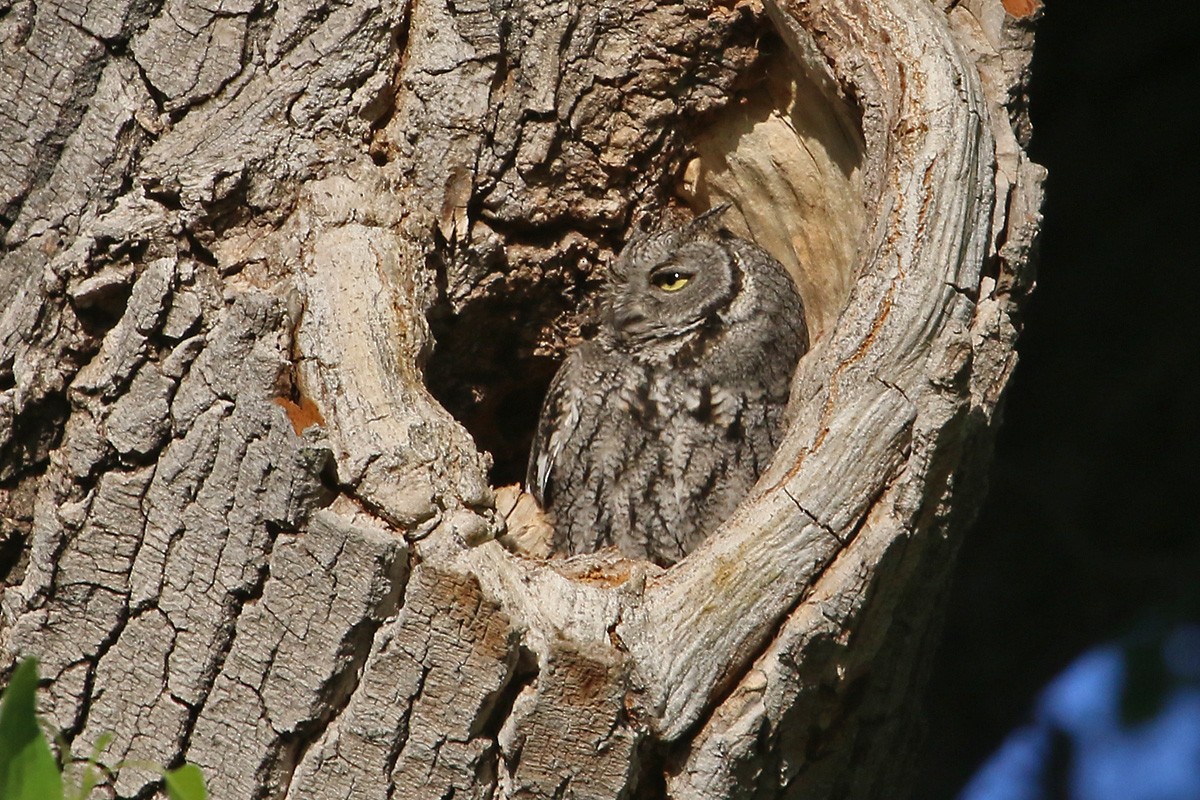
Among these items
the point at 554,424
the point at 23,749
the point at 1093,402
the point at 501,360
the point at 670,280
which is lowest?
the point at 23,749

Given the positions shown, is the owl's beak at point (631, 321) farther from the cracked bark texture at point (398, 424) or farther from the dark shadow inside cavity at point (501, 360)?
the cracked bark texture at point (398, 424)

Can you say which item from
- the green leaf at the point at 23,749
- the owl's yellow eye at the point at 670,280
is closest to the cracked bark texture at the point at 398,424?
the owl's yellow eye at the point at 670,280

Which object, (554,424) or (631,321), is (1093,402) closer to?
(631,321)

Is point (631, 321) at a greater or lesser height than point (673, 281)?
lesser

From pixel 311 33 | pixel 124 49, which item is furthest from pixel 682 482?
pixel 124 49

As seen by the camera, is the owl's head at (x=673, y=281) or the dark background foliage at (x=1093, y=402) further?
the dark background foliage at (x=1093, y=402)

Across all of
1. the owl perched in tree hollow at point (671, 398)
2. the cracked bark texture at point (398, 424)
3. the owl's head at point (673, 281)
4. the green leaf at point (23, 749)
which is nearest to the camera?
the green leaf at point (23, 749)

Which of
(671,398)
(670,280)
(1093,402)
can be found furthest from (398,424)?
(1093,402)

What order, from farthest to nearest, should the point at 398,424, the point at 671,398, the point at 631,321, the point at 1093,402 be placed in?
the point at 1093,402 < the point at 631,321 < the point at 671,398 < the point at 398,424
